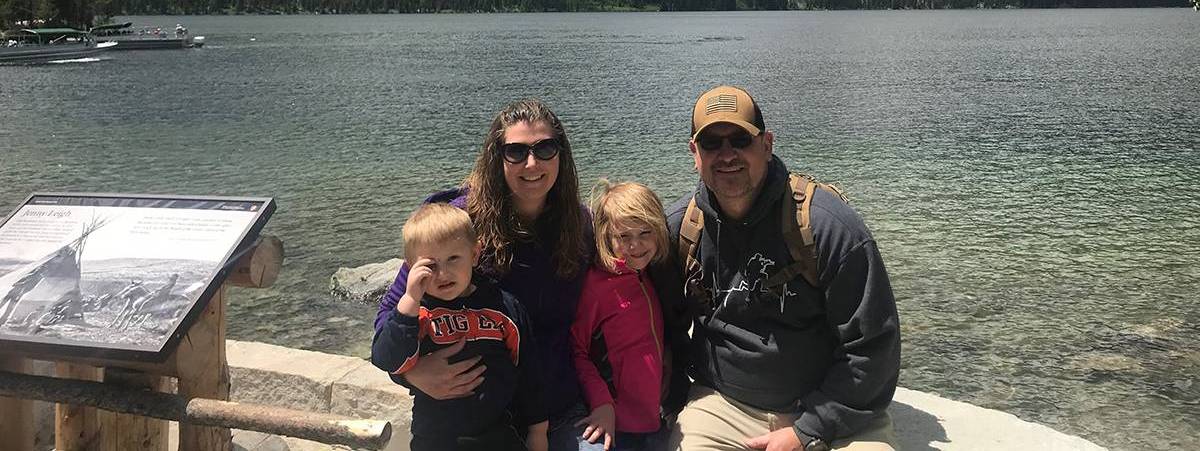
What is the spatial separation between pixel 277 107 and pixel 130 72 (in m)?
22.2

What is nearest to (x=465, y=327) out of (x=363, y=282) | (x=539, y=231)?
(x=539, y=231)

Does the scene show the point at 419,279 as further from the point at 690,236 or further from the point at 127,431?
the point at 127,431

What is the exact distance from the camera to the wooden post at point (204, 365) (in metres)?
3.71

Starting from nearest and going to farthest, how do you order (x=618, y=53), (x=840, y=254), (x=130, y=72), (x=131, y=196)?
(x=840, y=254)
(x=131, y=196)
(x=130, y=72)
(x=618, y=53)

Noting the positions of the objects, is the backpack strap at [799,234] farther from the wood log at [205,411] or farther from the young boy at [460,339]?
the wood log at [205,411]

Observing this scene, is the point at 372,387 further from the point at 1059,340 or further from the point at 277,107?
the point at 277,107

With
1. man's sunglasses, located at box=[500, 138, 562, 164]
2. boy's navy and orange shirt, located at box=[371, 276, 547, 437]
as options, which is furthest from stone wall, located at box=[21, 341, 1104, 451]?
man's sunglasses, located at box=[500, 138, 562, 164]

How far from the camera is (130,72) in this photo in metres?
47.9

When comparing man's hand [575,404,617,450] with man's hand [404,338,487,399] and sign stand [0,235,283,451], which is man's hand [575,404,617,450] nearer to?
man's hand [404,338,487,399]

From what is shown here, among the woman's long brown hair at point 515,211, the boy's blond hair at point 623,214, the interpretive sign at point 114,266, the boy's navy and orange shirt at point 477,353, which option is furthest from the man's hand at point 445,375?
the interpretive sign at point 114,266

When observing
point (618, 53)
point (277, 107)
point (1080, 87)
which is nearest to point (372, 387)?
point (277, 107)

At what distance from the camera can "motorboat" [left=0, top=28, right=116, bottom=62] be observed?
57400 millimetres

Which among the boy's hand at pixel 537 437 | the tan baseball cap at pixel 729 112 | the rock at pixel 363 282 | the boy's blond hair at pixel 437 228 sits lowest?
the rock at pixel 363 282

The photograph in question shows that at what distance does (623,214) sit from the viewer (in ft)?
11.6
